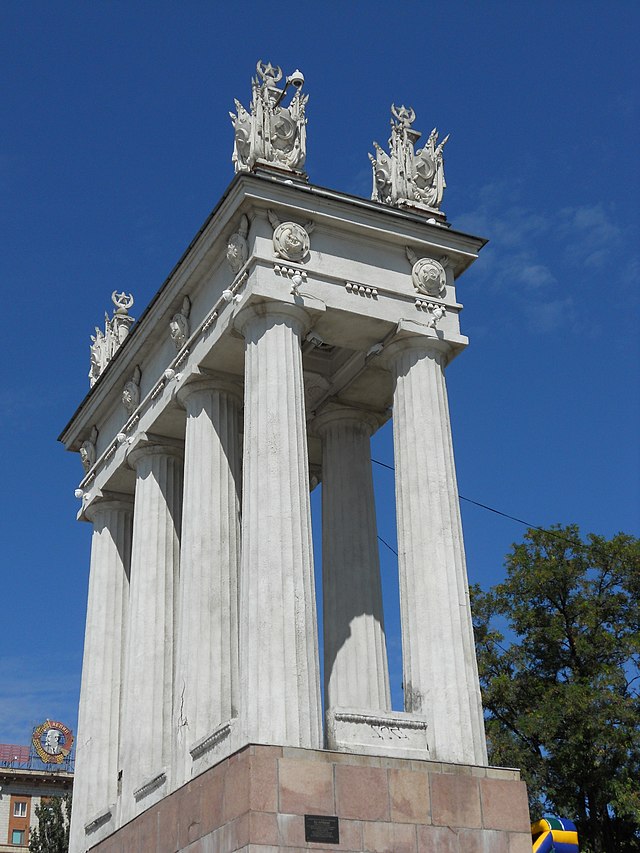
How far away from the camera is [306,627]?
1105 inches

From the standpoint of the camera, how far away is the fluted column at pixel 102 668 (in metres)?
36.7

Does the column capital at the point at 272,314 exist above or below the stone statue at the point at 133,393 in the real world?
below

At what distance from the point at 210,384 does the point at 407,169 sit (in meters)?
8.78

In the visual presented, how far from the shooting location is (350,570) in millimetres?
35438

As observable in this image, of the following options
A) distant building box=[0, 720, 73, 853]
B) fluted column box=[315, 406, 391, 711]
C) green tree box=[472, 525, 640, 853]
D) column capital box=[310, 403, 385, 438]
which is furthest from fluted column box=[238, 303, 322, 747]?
distant building box=[0, 720, 73, 853]

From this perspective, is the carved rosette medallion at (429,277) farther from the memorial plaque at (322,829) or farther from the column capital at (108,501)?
the memorial plaque at (322,829)

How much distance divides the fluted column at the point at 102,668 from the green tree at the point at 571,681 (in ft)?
54.8

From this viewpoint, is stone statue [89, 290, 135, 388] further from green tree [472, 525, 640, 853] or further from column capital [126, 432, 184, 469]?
green tree [472, 525, 640, 853]

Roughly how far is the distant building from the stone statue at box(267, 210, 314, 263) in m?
80.3

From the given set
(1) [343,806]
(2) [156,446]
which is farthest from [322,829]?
(2) [156,446]

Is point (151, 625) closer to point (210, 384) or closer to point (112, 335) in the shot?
point (210, 384)

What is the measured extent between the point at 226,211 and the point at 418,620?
468 inches

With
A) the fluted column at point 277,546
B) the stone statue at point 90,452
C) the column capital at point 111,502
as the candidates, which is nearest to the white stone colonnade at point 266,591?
the fluted column at point 277,546

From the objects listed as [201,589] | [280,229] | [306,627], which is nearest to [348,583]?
[201,589]
